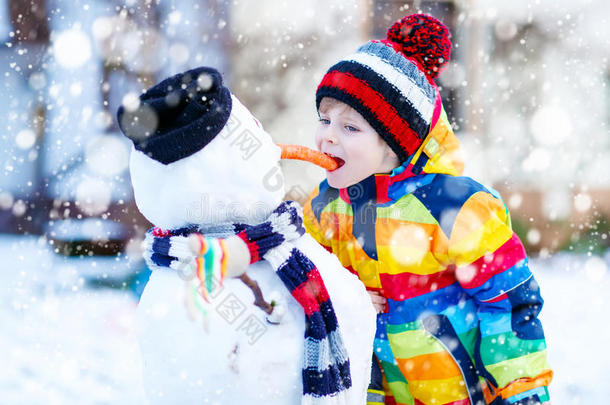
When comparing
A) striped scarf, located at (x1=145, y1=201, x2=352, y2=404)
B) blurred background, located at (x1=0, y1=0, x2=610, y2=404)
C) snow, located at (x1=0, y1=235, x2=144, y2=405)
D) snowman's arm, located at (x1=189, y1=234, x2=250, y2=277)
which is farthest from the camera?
blurred background, located at (x1=0, y1=0, x2=610, y2=404)

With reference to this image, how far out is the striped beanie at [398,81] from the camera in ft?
3.81

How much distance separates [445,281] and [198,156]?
69cm

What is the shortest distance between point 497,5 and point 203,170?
3618 millimetres

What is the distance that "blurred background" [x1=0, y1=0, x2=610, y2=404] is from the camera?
3.39 metres

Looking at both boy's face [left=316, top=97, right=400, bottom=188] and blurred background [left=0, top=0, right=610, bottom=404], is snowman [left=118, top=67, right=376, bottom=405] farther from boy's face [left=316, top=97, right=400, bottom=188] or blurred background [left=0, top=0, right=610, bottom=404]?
blurred background [left=0, top=0, right=610, bottom=404]

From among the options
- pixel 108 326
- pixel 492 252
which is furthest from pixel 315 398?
pixel 108 326

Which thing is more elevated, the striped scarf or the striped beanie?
the striped beanie

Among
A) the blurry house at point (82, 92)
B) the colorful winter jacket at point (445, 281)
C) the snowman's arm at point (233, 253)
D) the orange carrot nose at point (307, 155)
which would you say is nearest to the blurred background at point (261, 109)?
the blurry house at point (82, 92)

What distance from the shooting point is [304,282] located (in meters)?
0.83

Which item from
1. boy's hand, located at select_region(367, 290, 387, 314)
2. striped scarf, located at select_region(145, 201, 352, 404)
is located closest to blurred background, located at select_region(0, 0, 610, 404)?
boy's hand, located at select_region(367, 290, 387, 314)

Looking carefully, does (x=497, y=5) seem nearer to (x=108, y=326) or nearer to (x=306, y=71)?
(x=306, y=71)

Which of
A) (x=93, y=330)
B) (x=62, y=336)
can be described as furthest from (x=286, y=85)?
(x=62, y=336)

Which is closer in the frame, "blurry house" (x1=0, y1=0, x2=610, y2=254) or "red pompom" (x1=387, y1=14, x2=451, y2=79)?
"red pompom" (x1=387, y1=14, x2=451, y2=79)

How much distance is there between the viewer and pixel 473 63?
11.9 feet
